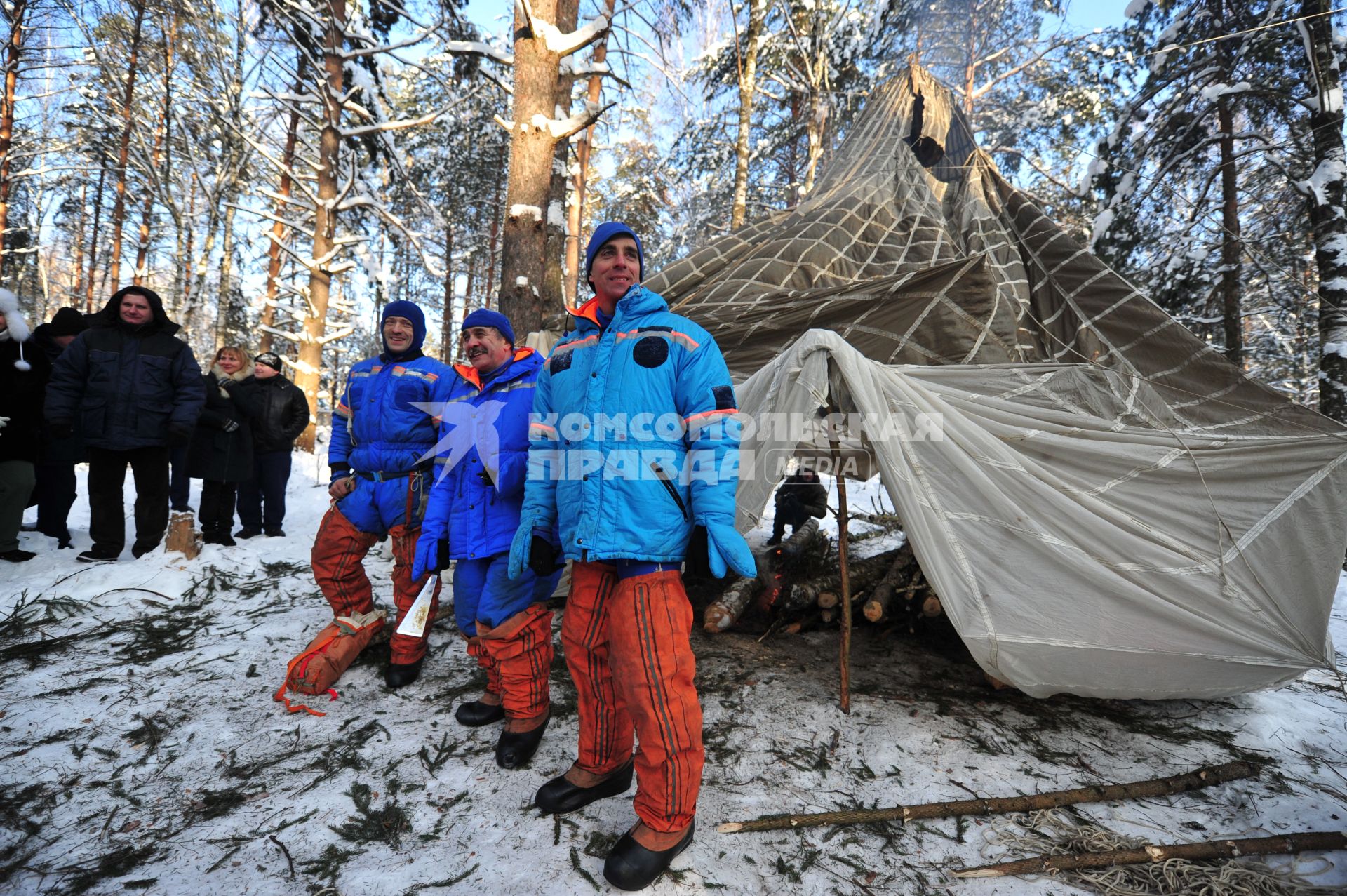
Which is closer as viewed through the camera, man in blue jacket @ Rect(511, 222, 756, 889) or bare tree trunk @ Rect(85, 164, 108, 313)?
man in blue jacket @ Rect(511, 222, 756, 889)

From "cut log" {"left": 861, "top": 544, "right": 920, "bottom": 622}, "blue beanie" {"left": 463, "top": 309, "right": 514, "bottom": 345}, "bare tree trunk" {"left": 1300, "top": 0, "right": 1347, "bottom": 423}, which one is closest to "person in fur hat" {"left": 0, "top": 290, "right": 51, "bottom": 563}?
"blue beanie" {"left": 463, "top": 309, "right": 514, "bottom": 345}

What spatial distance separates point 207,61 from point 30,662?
11.3 metres

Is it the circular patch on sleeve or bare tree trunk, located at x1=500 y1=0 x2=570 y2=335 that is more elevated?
bare tree trunk, located at x1=500 y1=0 x2=570 y2=335

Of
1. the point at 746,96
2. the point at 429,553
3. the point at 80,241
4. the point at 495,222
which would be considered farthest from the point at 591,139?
the point at 80,241

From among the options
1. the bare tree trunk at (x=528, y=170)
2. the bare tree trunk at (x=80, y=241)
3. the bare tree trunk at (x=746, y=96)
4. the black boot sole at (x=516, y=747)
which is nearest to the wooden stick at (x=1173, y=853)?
the black boot sole at (x=516, y=747)

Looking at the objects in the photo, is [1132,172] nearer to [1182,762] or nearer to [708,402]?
[1182,762]

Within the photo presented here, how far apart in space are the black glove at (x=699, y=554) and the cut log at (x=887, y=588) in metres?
2.14

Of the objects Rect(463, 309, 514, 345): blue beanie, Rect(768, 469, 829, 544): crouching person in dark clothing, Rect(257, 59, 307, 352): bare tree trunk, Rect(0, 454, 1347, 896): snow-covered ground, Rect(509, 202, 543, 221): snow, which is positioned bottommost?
Rect(0, 454, 1347, 896): snow-covered ground

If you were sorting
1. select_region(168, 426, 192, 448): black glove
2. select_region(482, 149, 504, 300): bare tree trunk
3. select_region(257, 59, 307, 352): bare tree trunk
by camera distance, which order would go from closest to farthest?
select_region(168, 426, 192, 448): black glove
select_region(257, 59, 307, 352): bare tree trunk
select_region(482, 149, 504, 300): bare tree trunk

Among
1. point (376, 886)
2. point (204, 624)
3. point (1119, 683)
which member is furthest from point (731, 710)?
point (204, 624)

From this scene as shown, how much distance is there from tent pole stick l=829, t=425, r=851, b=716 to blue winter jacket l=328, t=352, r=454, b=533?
6.31ft

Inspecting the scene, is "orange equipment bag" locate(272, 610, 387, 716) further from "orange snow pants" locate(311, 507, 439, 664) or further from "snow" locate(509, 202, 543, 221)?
"snow" locate(509, 202, 543, 221)

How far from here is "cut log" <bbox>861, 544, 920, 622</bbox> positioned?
339 centimetres

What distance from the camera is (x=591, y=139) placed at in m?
11.5
